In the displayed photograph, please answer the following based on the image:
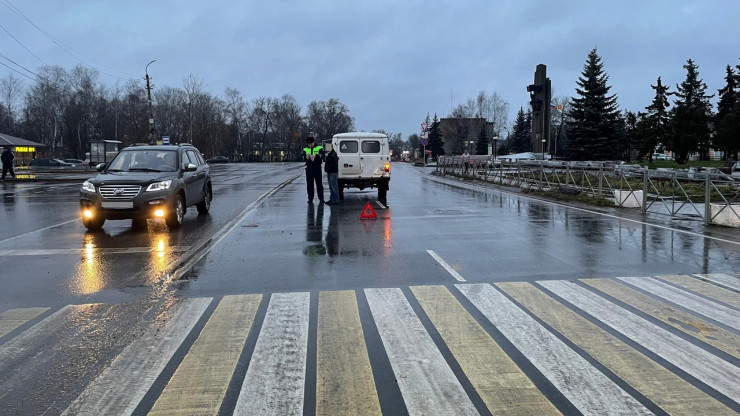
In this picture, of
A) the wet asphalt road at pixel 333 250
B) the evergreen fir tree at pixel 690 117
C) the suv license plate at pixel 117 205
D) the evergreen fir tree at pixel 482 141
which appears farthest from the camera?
the evergreen fir tree at pixel 482 141

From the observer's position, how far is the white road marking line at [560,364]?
372cm

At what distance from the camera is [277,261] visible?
8594 mm

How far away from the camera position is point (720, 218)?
503 inches

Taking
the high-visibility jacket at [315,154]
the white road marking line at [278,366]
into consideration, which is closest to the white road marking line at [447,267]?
the white road marking line at [278,366]

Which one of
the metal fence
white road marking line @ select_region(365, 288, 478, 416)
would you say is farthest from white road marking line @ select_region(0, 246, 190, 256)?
the metal fence

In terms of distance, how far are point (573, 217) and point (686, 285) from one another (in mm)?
7587

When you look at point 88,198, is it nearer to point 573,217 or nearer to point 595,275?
point 595,275

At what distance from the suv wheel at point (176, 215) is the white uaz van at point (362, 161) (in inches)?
299

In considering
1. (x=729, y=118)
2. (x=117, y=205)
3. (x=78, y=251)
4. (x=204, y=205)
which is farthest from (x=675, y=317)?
(x=729, y=118)

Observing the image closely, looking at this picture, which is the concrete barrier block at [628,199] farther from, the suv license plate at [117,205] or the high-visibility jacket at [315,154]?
the suv license plate at [117,205]

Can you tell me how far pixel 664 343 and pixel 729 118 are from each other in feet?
210

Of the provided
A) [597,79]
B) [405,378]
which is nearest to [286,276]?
[405,378]

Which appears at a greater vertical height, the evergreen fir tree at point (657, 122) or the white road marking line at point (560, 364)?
the evergreen fir tree at point (657, 122)

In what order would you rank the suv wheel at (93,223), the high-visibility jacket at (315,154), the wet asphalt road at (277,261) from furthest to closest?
1. the high-visibility jacket at (315,154)
2. the suv wheel at (93,223)
3. the wet asphalt road at (277,261)
